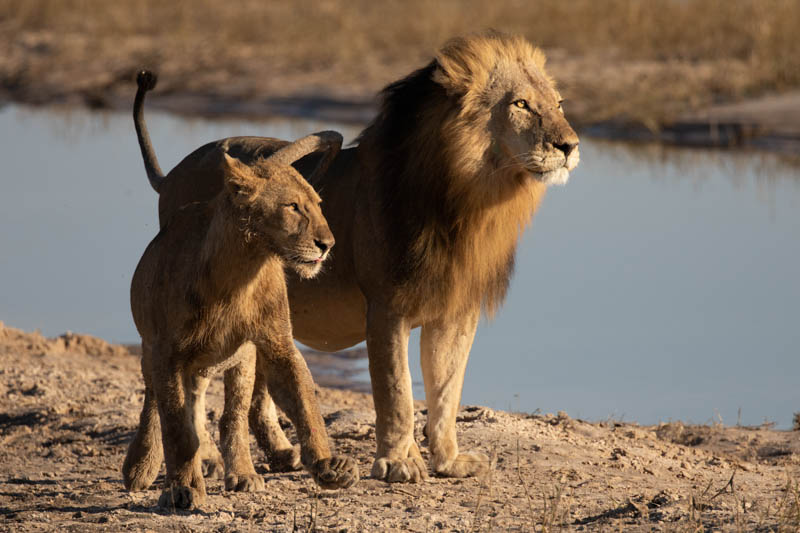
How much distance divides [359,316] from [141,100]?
4.51 feet

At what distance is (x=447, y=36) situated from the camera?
21219 mm

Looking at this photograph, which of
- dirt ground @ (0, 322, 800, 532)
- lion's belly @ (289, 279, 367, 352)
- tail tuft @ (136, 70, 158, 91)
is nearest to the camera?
dirt ground @ (0, 322, 800, 532)

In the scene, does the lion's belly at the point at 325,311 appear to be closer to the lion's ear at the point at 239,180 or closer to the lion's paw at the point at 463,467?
the lion's paw at the point at 463,467

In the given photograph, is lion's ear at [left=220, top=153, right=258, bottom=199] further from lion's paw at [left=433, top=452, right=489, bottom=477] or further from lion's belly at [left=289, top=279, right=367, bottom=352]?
lion's paw at [left=433, top=452, right=489, bottom=477]

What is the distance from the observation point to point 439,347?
19.1 ft

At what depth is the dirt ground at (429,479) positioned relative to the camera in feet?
16.8

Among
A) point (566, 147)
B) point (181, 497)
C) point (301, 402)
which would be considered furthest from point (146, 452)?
point (566, 147)

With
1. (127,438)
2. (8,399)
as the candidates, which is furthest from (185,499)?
(8,399)

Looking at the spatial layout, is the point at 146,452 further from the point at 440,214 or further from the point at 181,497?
the point at 440,214

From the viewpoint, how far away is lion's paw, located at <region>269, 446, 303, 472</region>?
6.02 m

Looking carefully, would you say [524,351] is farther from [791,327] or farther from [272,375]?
[272,375]

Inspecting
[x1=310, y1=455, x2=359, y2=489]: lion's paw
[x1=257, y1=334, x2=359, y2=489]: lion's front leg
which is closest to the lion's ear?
[x1=257, y1=334, x2=359, y2=489]: lion's front leg

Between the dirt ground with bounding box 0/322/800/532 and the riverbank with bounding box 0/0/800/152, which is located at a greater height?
the riverbank with bounding box 0/0/800/152

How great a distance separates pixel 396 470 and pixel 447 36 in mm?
16144
